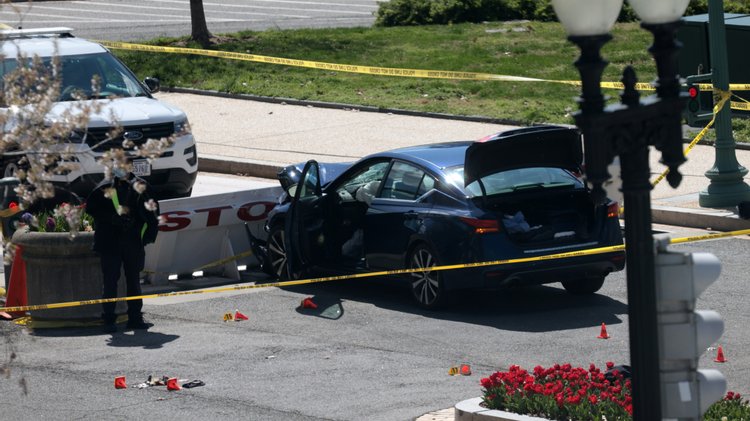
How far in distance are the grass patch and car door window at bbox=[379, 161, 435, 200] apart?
8186mm

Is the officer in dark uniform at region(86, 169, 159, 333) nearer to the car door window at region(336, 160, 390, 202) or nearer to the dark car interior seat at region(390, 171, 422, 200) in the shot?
the car door window at region(336, 160, 390, 202)

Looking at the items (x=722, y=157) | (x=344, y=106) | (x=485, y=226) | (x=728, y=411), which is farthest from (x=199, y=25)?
(x=728, y=411)

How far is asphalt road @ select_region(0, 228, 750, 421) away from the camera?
33.6 ft

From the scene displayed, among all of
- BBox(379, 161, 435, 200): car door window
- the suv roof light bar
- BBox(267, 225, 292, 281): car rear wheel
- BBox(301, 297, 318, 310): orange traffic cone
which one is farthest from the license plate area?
BBox(379, 161, 435, 200): car door window

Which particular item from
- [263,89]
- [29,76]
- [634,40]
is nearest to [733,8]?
[634,40]

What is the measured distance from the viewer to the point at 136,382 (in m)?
A: 10.9

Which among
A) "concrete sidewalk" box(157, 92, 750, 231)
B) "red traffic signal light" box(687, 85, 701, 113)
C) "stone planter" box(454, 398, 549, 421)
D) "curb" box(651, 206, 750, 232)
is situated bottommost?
"curb" box(651, 206, 750, 232)

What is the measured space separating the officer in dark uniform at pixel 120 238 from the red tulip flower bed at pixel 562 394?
452cm

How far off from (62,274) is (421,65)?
1389 centimetres

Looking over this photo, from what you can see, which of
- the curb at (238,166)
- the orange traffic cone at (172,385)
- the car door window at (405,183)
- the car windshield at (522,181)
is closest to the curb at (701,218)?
the car windshield at (522,181)

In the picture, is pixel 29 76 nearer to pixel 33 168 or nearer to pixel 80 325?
pixel 33 168

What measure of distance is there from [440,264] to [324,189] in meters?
A: 1.78

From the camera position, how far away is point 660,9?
651 centimetres

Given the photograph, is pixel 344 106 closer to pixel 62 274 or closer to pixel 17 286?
pixel 17 286
